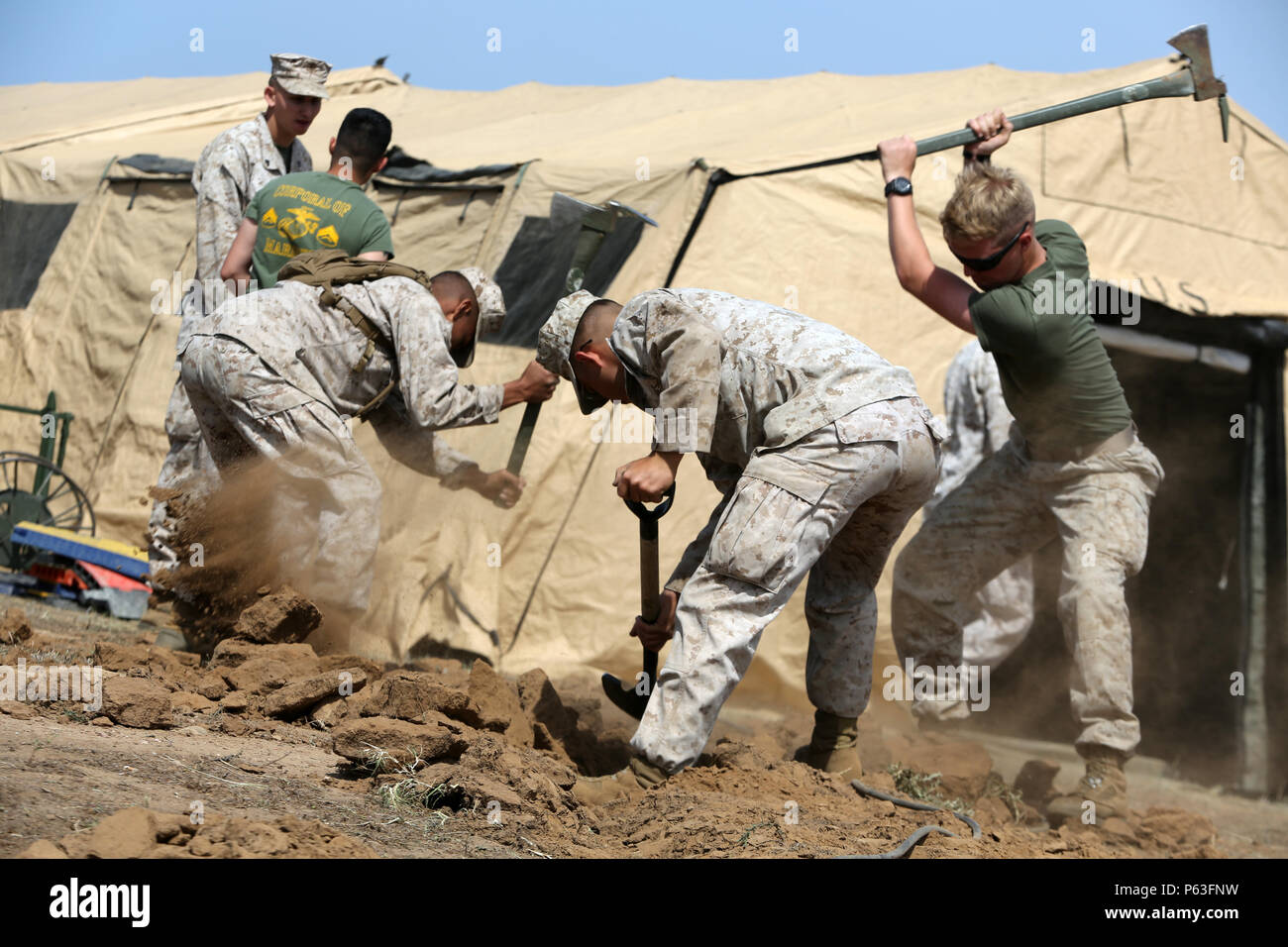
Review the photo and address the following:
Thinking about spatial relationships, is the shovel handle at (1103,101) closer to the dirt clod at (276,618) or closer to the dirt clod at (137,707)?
the dirt clod at (276,618)

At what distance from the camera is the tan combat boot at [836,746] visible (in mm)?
3416

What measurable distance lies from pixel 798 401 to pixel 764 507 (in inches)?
11.7

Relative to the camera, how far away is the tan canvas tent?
16.3 ft

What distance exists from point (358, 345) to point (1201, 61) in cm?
300

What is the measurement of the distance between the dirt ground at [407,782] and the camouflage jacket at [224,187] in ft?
5.24

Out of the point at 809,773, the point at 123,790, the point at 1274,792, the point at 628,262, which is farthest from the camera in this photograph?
the point at 628,262

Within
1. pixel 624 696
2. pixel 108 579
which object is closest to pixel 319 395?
pixel 624 696

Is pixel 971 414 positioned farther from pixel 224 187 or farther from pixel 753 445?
pixel 224 187

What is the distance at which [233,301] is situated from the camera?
389 centimetres

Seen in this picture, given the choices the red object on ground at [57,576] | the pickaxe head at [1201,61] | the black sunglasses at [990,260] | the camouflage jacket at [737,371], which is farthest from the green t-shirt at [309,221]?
the pickaxe head at [1201,61]

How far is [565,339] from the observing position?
326 cm

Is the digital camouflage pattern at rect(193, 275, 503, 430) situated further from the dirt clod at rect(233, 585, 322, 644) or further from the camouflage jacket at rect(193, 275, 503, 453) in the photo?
the dirt clod at rect(233, 585, 322, 644)

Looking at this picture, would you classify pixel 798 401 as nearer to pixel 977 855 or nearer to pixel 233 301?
pixel 977 855
